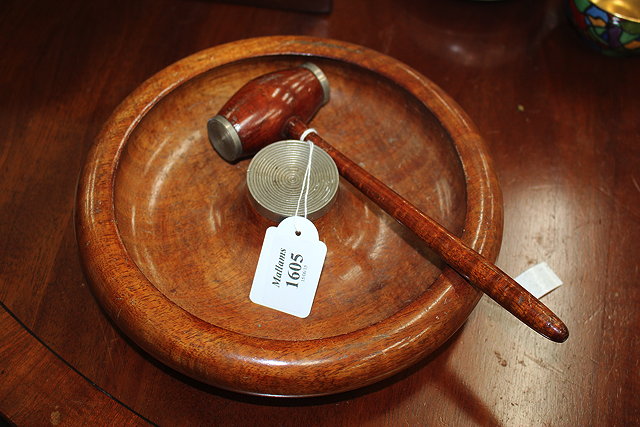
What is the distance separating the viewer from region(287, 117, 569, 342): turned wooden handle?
689 millimetres

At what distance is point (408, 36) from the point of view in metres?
1.17

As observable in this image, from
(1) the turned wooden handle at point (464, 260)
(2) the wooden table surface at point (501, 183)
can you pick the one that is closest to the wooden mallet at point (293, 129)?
(1) the turned wooden handle at point (464, 260)

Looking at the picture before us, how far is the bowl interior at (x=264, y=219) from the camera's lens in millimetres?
806

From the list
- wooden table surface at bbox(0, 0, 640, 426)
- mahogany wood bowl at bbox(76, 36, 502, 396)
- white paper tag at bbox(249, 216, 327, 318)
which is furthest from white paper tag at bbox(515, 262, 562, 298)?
white paper tag at bbox(249, 216, 327, 318)

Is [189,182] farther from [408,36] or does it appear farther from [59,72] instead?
[408,36]

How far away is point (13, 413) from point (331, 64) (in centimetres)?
62

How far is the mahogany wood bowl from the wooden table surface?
4.1 inches

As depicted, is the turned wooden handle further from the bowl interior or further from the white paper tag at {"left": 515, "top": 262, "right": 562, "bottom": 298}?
the white paper tag at {"left": 515, "top": 262, "right": 562, "bottom": 298}

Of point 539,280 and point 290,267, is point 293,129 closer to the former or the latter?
point 290,267

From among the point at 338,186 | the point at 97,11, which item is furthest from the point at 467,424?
the point at 97,11

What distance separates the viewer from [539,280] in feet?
2.93

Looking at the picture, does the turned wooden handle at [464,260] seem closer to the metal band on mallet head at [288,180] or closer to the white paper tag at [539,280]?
the metal band on mallet head at [288,180]

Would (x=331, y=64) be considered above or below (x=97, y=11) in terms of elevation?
above

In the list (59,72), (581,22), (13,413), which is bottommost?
(13,413)
